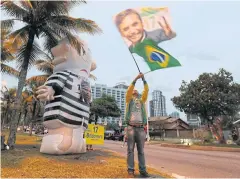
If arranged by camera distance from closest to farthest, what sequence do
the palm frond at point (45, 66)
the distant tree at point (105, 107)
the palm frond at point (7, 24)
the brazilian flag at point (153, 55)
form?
the brazilian flag at point (153, 55) < the palm frond at point (7, 24) < the palm frond at point (45, 66) < the distant tree at point (105, 107)

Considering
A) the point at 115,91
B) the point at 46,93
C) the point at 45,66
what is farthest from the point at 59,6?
the point at 115,91

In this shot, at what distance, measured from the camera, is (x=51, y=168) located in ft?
19.0

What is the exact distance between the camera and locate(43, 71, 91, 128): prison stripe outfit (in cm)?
808

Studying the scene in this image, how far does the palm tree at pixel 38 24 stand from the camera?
971 cm

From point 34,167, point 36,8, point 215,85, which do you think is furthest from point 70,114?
point 215,85

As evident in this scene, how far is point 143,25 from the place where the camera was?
16.7ft

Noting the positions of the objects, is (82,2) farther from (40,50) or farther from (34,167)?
(34,167)

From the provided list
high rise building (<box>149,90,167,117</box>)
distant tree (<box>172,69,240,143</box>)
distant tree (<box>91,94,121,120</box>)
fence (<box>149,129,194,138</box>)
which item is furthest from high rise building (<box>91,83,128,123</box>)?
distant tree (<box>172,69,240,143</box>)

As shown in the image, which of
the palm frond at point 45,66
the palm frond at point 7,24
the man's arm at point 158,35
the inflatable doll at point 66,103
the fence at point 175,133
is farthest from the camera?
the fence at point 175,133

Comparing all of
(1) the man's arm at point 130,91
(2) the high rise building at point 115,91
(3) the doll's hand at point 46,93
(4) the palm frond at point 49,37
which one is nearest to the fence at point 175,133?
(2) the high rise building at point 115,91

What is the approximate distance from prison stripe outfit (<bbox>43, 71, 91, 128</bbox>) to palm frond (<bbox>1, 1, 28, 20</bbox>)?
3.35 metres

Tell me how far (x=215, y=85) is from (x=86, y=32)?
571 inches

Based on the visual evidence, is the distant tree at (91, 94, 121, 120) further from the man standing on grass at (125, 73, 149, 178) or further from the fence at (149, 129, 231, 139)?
the man standing on grass at (125, 73, 149, 178)

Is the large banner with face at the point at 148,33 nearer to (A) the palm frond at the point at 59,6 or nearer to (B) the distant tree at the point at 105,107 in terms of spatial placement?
(A) the palm frond at the point at 59,6
